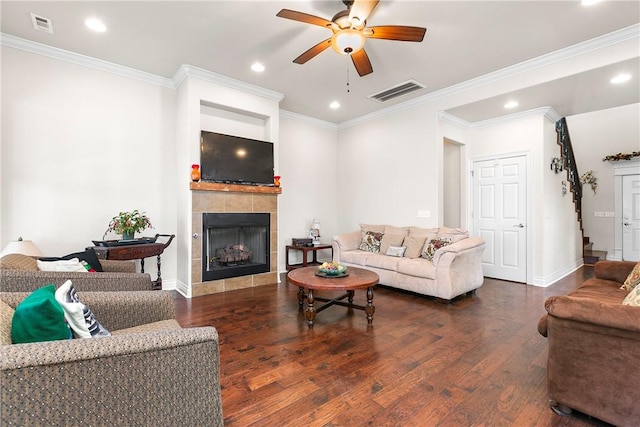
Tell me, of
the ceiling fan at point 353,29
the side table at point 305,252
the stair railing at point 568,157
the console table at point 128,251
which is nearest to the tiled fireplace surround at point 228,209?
the console table at point 128,251

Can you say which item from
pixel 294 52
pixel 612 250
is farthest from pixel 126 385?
pixel 612 250

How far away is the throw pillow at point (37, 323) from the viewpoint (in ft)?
3.43

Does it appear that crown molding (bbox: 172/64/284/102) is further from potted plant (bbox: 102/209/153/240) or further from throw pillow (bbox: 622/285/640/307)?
throw pillow (bbox: 622/285/640/307)

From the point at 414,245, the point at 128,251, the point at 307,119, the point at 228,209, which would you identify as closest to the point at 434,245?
the point at 414,245

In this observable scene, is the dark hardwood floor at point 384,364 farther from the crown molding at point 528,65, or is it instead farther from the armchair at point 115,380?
the crown molding at point 528,65

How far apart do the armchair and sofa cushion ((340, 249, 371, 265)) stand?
3538mm

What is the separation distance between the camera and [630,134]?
648 cm

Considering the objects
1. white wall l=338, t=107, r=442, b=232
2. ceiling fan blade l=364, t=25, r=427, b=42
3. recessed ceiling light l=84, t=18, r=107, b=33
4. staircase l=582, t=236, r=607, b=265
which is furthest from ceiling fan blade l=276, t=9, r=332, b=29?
staircase l=582, t=236, r=607, b=265

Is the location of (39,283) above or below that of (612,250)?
above

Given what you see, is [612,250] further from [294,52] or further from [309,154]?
[294,52]

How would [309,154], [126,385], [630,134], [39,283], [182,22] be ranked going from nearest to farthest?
[126,385], [39,283], [182,22], [309,154], [630,134]

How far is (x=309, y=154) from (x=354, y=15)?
11.7 ft

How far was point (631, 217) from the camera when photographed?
21.5 ft

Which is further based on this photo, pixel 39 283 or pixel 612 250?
pixel 612 250
